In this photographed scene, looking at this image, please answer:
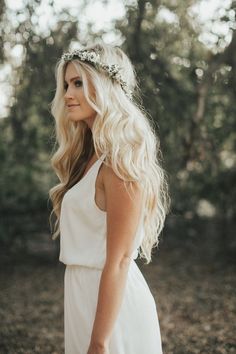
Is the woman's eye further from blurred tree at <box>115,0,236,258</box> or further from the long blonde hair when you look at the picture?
blurred tree at <box>115,0,236,258</box>

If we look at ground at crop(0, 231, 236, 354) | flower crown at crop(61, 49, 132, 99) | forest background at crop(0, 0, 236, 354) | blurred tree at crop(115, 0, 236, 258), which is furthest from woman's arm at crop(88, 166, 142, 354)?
ground at crop(0, 231, 236, 354)

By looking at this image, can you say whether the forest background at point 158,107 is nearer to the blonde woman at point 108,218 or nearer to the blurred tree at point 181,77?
the blurred tree at point 181,77

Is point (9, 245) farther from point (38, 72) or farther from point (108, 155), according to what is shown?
point (108, 155)

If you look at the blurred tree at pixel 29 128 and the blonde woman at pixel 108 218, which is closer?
the blonde woman at pixel 108 218

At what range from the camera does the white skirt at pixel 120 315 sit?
2.10 meters

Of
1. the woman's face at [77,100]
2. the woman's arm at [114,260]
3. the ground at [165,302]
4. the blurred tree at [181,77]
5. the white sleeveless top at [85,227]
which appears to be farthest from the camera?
the ground at [165,302]

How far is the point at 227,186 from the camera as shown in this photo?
9180 mm

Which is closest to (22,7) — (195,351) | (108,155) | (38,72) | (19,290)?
(38,72)

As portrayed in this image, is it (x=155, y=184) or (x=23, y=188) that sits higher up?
(x=155, y=184)

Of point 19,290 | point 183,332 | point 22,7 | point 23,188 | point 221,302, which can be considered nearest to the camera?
point 22,7

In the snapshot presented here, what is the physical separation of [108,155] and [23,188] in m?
6.96

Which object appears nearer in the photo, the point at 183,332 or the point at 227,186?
the point at 183,332

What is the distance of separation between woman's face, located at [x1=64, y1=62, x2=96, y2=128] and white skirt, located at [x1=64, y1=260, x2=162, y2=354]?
71 centimetres

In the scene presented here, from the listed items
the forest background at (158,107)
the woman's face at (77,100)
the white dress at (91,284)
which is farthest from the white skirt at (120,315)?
the forest background at (158,107)
